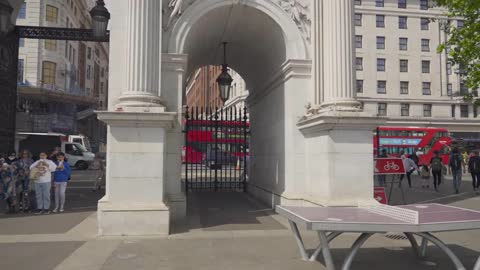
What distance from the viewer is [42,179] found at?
37.7ft

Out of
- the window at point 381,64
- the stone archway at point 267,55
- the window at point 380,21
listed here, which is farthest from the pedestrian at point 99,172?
the window at point 380,21

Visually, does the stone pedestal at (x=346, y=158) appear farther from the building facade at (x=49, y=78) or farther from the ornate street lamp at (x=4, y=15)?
the building facade at (x=49, y=78)

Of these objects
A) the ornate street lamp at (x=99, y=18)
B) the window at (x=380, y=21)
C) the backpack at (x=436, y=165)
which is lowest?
the backpack at (x=436, y=165)

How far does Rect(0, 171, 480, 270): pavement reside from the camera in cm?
630

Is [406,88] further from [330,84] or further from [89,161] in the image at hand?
[330,84]

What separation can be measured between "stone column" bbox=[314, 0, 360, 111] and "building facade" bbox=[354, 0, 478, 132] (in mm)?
45621

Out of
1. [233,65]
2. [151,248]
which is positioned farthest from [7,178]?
[233,65]

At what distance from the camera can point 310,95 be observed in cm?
1040

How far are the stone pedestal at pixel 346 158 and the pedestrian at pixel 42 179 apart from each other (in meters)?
7.38

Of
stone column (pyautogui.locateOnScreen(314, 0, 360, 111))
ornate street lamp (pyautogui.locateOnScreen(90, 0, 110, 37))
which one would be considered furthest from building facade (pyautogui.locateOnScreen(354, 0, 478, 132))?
ornate street lamp (pyautogui.locateOnScreen(90, 0, 110, 37))

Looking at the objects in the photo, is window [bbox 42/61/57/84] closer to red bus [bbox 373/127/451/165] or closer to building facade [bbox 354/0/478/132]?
red bus [bbox 373/127/451/165]

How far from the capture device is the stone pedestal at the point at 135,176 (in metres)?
8.18

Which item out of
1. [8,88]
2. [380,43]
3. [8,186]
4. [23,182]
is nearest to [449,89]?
[380,43]

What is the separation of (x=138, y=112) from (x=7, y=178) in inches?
230
